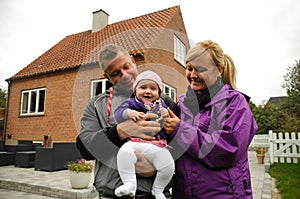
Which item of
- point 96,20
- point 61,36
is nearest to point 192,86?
point 96,20

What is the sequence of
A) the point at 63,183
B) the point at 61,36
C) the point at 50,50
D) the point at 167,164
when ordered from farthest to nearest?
the point at 61,36
the point at 50,50
the point at 63,183
the point at 167,164

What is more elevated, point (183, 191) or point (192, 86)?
point (192, 86)

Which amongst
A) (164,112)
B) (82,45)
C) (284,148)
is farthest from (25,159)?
(284,148)

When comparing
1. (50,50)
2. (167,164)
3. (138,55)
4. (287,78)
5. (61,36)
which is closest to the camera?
(167,164)

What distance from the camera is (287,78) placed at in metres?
24.0

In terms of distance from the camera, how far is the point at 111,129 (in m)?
1.31

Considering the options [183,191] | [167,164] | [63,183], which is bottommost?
[63,183]

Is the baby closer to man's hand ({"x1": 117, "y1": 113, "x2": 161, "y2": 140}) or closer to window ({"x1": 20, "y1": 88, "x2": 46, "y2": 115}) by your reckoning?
man's hand ({"x1": 117, "y1": 113, "x2": 161, "y2": 140})

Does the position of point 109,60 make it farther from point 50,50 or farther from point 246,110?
point 50,50

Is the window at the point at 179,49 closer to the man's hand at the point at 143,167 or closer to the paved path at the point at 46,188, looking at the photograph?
the paved path at the point at 46,188

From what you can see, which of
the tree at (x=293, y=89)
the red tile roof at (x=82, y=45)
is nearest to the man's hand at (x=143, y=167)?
the red tile roof at (x=82, y=45)

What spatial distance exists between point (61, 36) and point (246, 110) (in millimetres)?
16141

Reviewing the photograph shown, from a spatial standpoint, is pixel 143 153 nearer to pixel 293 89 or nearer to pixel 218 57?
pixel 218 57

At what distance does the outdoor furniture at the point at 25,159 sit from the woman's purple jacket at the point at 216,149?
27.0 feet
